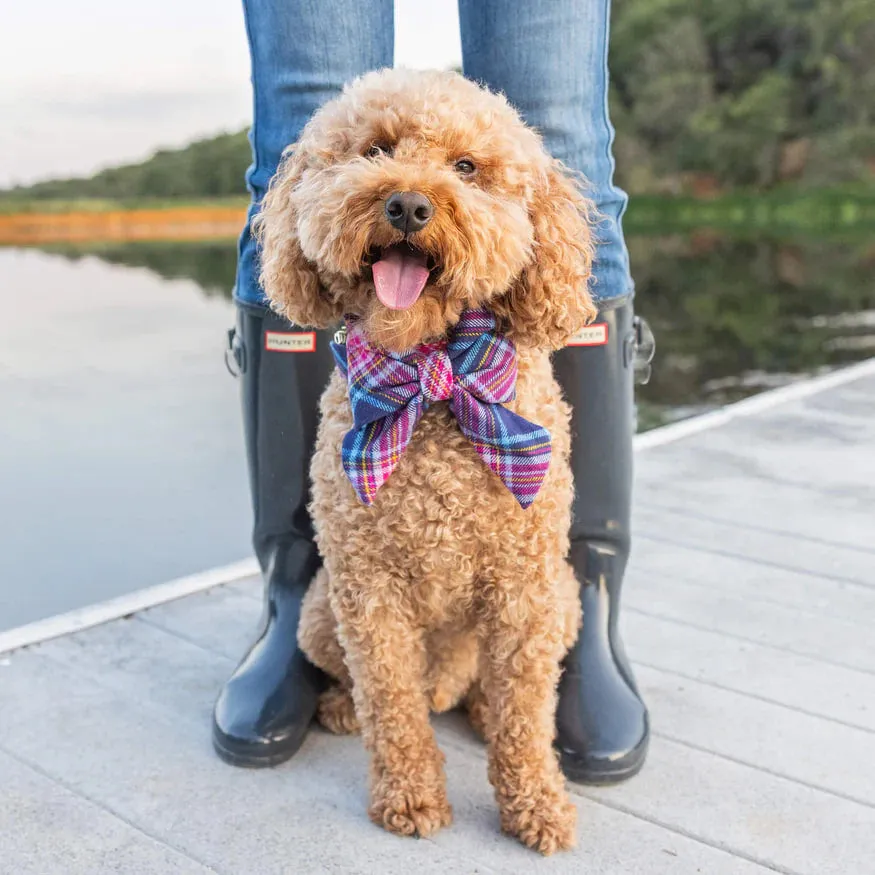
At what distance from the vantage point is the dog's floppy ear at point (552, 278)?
1.24 m

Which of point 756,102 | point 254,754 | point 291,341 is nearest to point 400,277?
point 291,341

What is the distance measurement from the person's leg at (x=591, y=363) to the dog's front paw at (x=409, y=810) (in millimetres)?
209

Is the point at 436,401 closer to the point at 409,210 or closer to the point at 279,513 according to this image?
the point at 409,210

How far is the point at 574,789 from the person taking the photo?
142cm

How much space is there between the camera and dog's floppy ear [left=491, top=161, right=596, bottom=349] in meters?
1.24

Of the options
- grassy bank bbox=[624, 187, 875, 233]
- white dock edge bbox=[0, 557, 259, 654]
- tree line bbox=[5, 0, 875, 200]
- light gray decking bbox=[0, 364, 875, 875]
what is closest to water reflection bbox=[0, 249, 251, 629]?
white dock edge bbox=[0, 557, 259, 654]

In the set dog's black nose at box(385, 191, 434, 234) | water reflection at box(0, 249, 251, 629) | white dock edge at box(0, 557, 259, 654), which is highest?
dog's black nose at box(385, 191, 434, 234)

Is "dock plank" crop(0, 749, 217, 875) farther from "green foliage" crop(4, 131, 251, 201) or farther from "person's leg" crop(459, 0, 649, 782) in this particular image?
"green foliage" crop(4, 131, 251, 201)

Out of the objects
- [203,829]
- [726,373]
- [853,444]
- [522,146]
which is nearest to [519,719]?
[203,829]

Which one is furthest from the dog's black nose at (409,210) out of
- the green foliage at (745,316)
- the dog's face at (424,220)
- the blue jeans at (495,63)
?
the green foliage at (745,316)

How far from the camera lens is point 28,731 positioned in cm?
155

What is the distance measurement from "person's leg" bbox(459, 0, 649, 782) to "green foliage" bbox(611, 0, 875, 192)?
74.5ft

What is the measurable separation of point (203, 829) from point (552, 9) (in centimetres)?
115

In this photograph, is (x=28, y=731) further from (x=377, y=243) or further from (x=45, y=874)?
(x=377, y=243)
